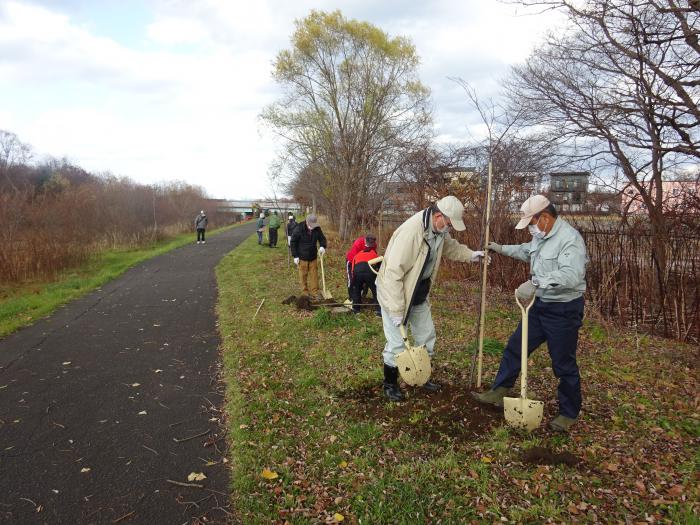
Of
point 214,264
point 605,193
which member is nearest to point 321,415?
point 605,193

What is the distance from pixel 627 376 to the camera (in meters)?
5.10

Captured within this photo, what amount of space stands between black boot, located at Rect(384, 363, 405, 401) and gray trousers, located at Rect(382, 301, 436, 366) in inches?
3.2

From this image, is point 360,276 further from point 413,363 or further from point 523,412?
point 523,412

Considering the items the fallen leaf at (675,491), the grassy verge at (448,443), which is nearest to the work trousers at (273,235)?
the grassy verge at (448,443)

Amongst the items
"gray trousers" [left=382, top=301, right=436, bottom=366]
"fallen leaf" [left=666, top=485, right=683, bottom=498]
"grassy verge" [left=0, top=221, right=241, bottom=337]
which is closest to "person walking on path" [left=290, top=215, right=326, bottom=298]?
"gray trousers" [left=382, top=301, right=436, bottom=366]

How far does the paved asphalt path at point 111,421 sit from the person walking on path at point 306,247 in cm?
243

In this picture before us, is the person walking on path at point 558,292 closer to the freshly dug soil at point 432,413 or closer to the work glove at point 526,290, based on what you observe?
the work glove at point 526,290

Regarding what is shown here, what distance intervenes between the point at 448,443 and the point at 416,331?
3.99ft

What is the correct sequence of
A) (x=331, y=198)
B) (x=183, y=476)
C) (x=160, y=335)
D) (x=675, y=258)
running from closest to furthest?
(x=183, y=476), (x=675, y=258), (x=160, y=335), (x=331, y=198)

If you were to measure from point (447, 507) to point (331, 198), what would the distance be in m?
21.7

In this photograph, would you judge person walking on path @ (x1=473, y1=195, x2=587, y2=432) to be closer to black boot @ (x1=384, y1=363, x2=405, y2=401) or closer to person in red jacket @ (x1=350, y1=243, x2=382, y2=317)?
black boot @ (x1=384, y1=363, x2=405, y2=401)

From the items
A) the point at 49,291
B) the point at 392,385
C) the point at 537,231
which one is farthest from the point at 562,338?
the point at 49,291

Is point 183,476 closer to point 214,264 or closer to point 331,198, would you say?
point 214,264

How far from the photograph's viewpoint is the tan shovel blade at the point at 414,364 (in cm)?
418
